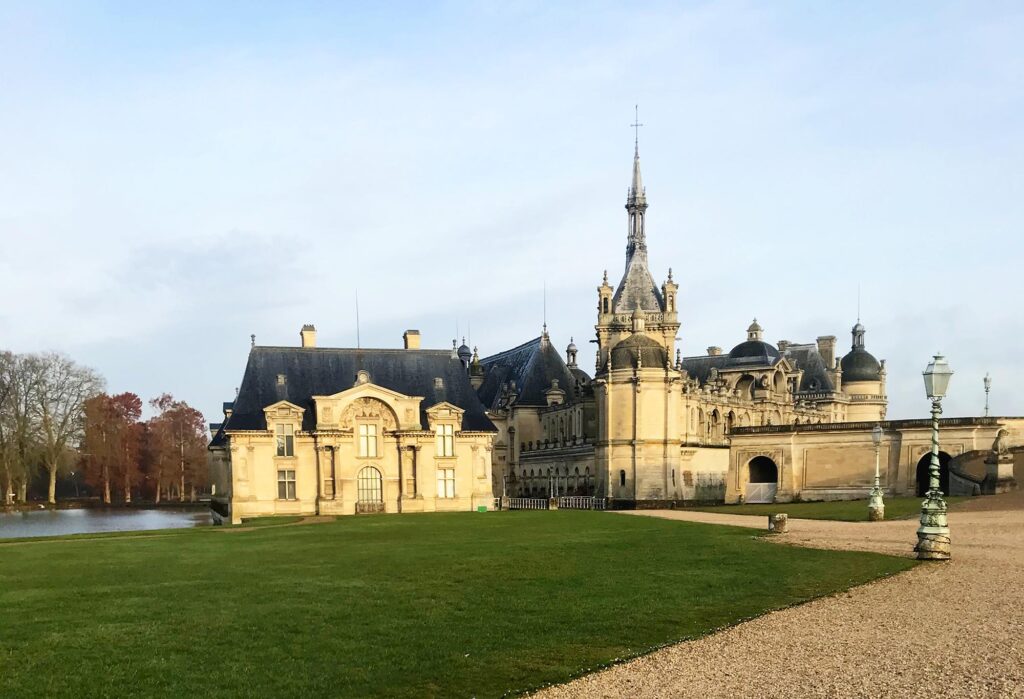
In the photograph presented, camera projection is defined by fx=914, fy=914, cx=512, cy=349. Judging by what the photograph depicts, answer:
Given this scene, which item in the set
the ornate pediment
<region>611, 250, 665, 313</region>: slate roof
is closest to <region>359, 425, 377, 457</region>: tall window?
the ornate pediment

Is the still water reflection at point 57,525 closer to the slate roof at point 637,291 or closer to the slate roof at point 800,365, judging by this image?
the slate roof at point 637,291

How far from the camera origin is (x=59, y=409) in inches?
2761

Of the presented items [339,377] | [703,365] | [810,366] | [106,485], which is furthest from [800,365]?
[106,485]

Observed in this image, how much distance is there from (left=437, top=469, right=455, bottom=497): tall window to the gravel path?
35.0 metres

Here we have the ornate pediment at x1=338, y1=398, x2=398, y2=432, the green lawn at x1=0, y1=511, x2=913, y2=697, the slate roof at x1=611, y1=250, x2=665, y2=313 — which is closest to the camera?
the green lawn at x1=0, y1=511, x2=913, y2=697

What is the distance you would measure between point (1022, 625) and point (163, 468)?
90.5 metres

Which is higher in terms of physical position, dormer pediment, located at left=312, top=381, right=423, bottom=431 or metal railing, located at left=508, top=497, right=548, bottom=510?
dormer pediment, located at left=312, top=381, right=423, bottom=431

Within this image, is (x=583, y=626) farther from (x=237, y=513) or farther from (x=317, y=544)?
(x=237, y=513)

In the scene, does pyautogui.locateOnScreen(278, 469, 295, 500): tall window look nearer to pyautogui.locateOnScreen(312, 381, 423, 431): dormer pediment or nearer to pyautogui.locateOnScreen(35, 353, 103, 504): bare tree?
pyautogui.locateOnScreen(312, 381, 423, 431): dormer pediment

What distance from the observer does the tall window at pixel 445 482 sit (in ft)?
161

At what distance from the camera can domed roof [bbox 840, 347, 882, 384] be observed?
292 feet

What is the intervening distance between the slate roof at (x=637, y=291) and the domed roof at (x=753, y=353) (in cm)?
1332

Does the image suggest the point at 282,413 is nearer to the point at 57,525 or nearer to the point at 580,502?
the point at 57,525

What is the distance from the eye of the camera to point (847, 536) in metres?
23.8
